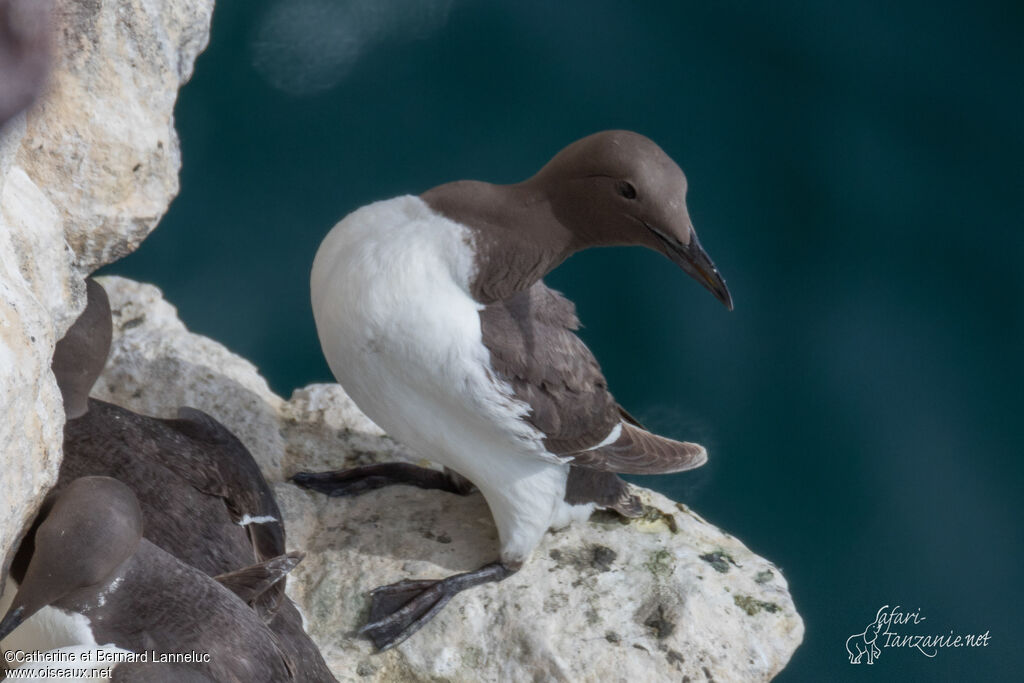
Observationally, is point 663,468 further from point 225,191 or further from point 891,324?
point 225,191

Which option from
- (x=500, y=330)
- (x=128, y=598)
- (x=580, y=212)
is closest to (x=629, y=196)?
(x=580, y=212)

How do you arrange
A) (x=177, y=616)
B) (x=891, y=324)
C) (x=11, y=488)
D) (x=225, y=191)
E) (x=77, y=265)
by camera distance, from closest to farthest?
(x=11, y=488) → (x=177, y=616) → (x=77, y=265) → (x=891, y=324) → (x=225, y=191)

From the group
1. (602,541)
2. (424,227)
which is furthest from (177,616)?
(602,541)

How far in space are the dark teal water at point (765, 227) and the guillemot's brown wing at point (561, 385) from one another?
1.44 meters

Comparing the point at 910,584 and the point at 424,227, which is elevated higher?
the point at 424,227

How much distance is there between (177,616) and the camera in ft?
8.21

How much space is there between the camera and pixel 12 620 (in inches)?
92.6

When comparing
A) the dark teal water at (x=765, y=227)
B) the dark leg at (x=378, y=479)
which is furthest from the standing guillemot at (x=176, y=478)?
the dark teal water at (x=765, y=227)

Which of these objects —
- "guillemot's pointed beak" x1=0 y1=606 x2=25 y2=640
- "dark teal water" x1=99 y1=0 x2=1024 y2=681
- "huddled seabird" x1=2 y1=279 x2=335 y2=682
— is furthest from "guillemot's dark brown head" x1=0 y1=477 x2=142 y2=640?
"dark teal water" x1=99 y1=0 x2=1024 y2=681

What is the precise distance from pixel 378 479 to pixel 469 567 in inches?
17.5

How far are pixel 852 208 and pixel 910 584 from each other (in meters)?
1.60

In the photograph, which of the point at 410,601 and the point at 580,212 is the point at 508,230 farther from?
the point at 410,601

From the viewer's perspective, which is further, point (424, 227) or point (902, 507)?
point (902, 507)

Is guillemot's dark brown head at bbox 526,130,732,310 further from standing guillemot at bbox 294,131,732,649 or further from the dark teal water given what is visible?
the dark teal water
